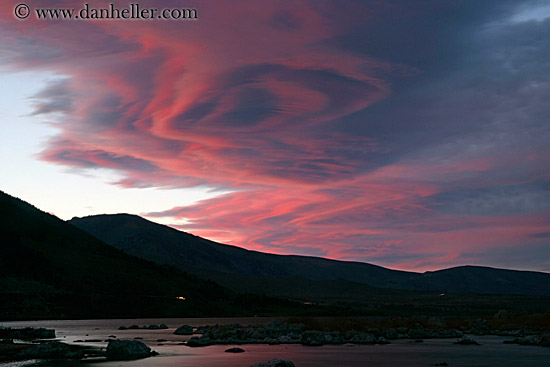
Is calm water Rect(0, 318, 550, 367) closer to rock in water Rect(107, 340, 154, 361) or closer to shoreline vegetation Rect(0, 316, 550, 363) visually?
rock in water Rect(107, 340, 154, 361)

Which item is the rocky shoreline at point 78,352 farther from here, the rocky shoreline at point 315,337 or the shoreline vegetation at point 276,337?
the rocky shoreline at point 315,337

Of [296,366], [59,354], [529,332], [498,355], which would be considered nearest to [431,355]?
[498,355]

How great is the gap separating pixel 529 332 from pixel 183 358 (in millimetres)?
63989

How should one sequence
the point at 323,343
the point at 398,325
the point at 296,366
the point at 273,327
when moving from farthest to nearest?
the point at 398,325 → the point at 273,327 → the point at 323,343 → the point at 296,366

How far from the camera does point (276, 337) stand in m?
95.4

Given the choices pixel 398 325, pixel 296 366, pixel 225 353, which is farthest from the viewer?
pixel 398 325

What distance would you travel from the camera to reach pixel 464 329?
424 ft

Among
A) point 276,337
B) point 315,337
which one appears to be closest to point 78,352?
point 315,337

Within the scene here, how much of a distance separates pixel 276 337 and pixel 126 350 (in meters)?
31.9

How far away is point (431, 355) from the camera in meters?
67.6

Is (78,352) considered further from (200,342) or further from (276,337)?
(276,337)

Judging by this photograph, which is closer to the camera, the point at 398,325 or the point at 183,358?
the point at 183,358

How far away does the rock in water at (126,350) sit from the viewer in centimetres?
6638

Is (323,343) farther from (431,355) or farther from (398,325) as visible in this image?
(398,325)
